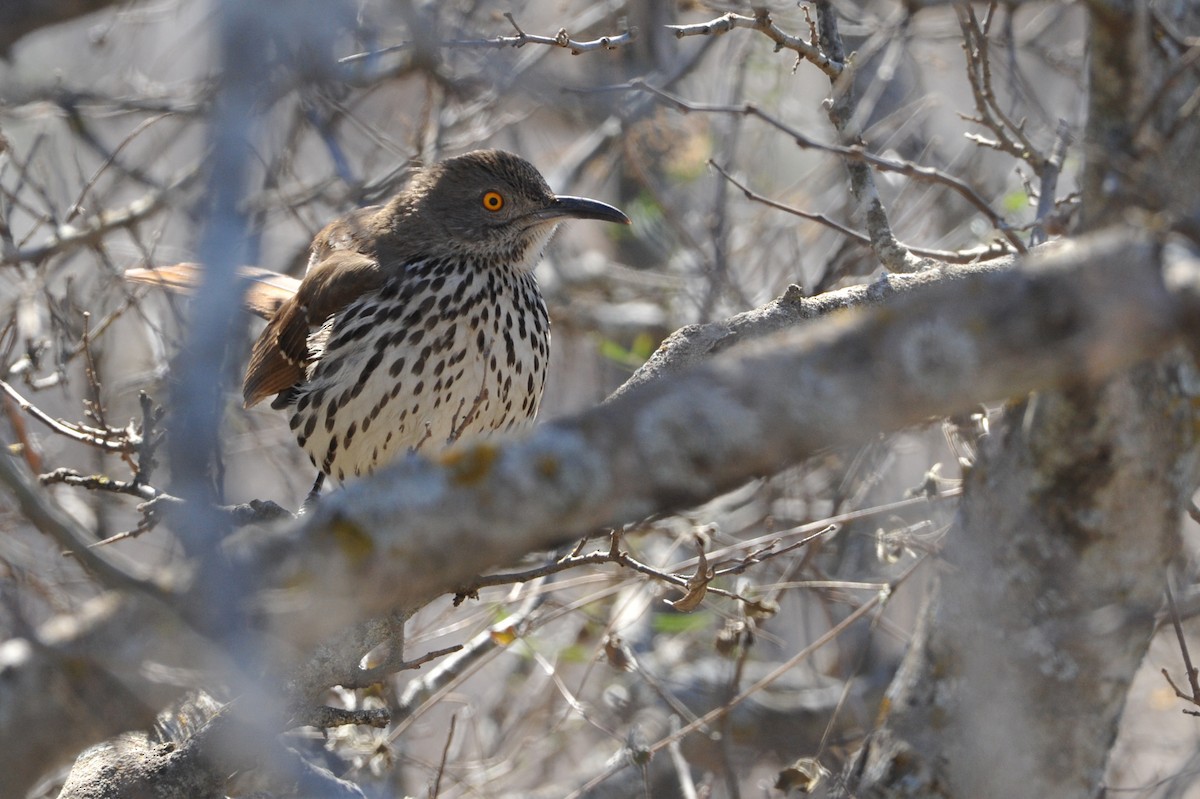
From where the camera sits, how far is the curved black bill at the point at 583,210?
433 centimetres

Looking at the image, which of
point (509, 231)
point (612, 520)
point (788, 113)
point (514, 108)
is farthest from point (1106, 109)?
point (788, 113)

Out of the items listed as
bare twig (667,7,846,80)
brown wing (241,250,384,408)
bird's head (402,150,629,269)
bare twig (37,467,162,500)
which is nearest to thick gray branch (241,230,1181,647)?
bare twig (667,7,846,80)

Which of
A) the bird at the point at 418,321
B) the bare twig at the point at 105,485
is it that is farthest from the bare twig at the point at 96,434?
the bird at the point at 418,321

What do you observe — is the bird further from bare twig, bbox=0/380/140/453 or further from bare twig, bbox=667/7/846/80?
bare twig, bbox=667/7/846/80

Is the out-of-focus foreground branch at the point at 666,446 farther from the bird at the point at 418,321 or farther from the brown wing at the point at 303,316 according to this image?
the brown wing at the point at 303,316

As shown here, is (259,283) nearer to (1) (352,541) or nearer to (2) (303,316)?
(2) (303,316)

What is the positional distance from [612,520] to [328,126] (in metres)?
3.06

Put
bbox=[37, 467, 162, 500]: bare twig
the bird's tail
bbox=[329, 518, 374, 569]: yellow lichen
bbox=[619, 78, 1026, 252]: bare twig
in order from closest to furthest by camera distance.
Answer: bbox=[329, 518, 374, 569]: yellow lichen < bbox=[619, 78, 1026, 252]: bare twig < bbox=[37, 467, 162, 500]: bare twig < the bird's tail

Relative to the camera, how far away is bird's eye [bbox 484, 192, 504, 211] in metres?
4.48

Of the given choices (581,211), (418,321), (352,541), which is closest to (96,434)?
(418,321)

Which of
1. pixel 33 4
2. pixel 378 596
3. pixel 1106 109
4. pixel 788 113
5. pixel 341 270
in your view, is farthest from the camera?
pixel 788 113

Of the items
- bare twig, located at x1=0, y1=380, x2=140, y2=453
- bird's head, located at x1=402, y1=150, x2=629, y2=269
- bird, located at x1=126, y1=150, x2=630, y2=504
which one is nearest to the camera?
bare twig, located at x1=0, y1=380, x2=140, y2=453

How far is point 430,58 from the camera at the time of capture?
290 centimetres

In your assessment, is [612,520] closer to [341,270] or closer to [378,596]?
[378,596]
